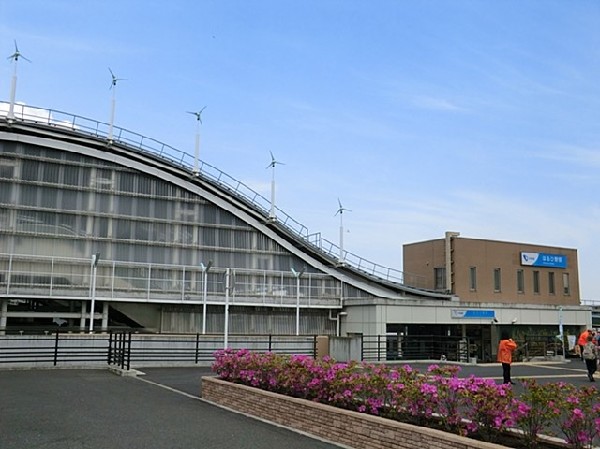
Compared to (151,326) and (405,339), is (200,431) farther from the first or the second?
(151,326)

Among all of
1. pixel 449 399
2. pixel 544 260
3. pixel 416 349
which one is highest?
pixel 544 260

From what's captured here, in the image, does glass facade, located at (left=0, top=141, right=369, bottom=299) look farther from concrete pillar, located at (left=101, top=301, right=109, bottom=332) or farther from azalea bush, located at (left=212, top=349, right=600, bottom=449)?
azalea bush, located at (left=212, top=349, right=600, bottom=449)

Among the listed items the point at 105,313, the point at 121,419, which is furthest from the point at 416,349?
the point at 121,419

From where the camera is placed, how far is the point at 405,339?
1412 inches

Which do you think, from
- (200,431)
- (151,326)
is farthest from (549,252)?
(200,431)

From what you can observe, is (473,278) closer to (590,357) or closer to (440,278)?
(440,278)

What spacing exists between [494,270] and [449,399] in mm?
38261

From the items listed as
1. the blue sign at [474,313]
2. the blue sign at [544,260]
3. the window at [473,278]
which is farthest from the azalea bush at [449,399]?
the blue sign at [544,260]

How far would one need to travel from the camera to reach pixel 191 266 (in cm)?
4303

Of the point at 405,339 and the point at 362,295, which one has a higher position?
the point at 362,295

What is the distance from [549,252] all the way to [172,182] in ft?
91.8

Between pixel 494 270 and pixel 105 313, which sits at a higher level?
pixel 494 270

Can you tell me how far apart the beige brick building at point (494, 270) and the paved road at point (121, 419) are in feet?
97.2

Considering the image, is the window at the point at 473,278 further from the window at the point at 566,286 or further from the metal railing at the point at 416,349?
the window at the point at 566,286
